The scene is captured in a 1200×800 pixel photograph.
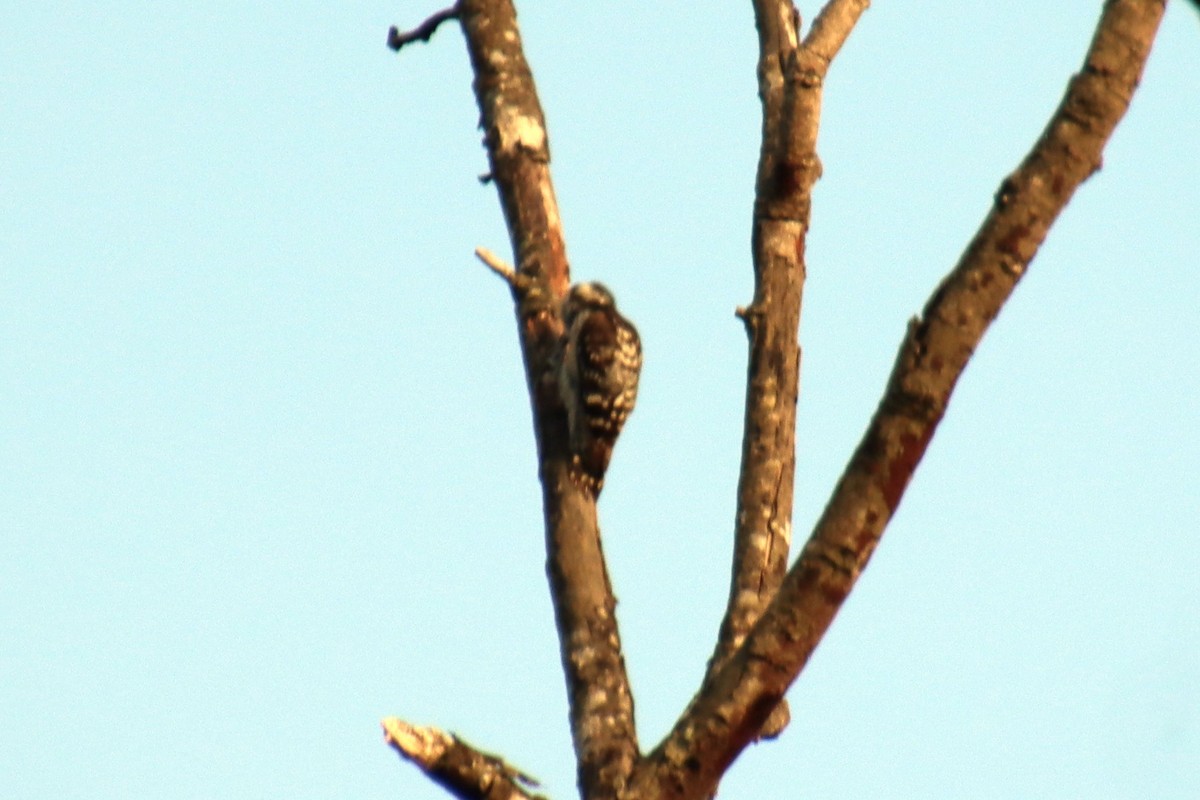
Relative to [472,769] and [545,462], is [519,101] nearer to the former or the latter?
[545,462]

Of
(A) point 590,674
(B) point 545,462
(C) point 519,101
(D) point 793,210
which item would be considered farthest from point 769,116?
(A) point 590,674

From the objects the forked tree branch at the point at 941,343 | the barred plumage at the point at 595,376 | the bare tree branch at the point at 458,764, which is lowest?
the bare tree branch at the point at 458,764

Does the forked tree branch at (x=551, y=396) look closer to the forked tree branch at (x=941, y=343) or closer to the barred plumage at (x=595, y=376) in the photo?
the barred plumage at (x=595, y=376)

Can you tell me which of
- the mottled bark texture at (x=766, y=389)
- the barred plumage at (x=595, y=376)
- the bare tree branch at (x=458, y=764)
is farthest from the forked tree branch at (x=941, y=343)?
the barred plumage at (x=595, y=376)

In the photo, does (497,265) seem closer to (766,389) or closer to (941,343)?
(766,389)

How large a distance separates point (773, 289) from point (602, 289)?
1.63m

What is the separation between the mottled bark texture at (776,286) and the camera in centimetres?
642

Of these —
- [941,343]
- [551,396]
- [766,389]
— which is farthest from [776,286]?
[941,343]

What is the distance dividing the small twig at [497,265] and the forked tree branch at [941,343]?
281 cm

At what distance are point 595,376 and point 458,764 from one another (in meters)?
3.12

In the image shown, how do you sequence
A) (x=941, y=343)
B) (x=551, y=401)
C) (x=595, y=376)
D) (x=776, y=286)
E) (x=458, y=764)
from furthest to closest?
(x=595, y=376) → (x=776, y=286) → (x=551, y=401) → (x=458, y=764) → (x=941, y=343)

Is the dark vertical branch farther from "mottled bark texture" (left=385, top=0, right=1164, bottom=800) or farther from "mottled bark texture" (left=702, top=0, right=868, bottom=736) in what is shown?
"mottled bark texture" (left=702, top=0, right=868, bottom=736)

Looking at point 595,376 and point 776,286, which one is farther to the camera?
point 595,376

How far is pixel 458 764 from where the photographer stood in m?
4.86
